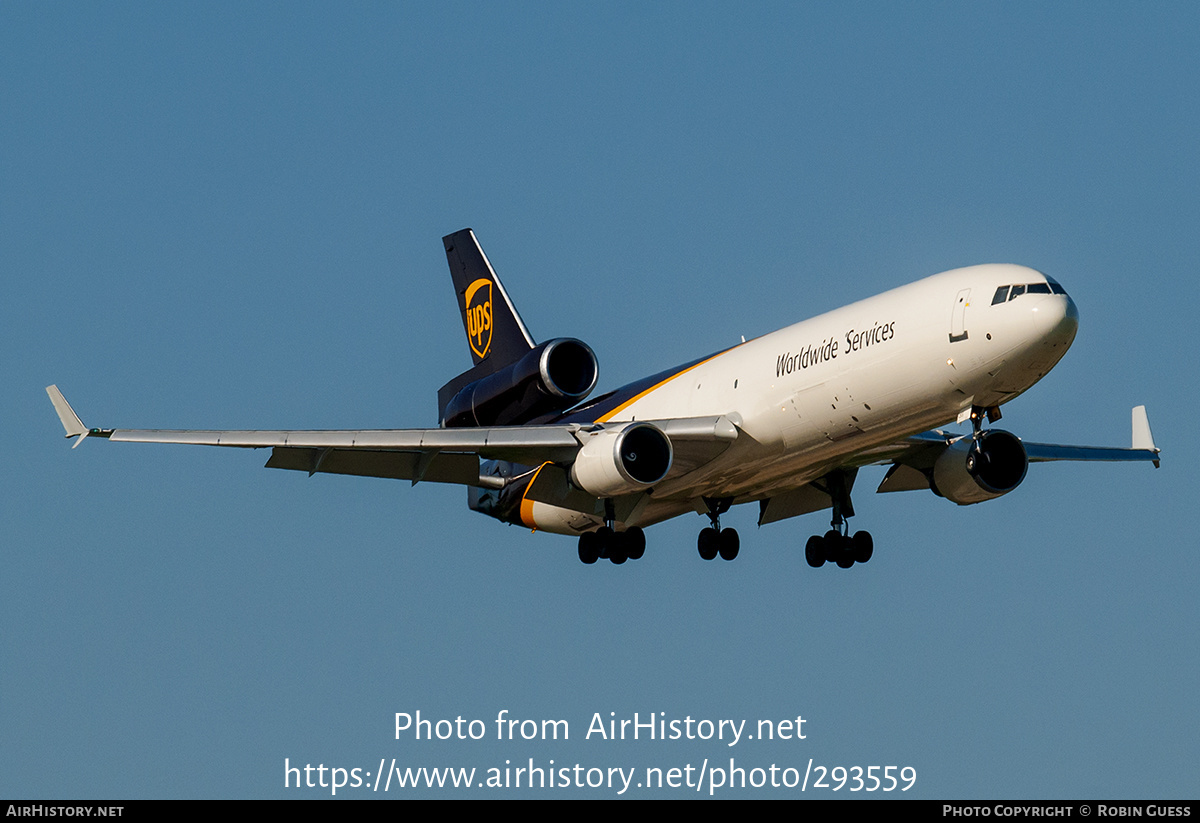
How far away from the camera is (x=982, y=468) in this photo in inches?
1141

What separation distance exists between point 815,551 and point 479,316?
1160 centimetres

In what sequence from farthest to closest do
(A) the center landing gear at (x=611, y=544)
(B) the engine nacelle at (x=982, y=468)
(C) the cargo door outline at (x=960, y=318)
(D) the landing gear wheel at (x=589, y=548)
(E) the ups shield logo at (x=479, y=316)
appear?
(E) the ups shield logo at (x=479, y=316) → (D) the landing gear wheel at (x=589, y=548) → (A) the center landing gear at (x=611, y=544) → (B) the engine nacelle at (x=982, y=468) → (C) the cargo door outline at (x=960, y=318)

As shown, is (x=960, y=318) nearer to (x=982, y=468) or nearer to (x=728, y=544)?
(x=982, y=468)

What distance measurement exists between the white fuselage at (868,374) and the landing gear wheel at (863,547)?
1.95 m

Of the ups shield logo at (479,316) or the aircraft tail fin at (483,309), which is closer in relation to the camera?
the aircraft tail fin at (483,309)

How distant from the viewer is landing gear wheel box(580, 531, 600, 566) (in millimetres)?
35281

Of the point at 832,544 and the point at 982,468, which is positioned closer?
the point at 982,468

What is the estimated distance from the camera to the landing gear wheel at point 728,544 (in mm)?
35844

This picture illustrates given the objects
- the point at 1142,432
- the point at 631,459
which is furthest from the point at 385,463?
the point at 1142,432

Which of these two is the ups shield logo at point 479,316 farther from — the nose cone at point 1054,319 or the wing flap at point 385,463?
the nose cone at point 1054,319

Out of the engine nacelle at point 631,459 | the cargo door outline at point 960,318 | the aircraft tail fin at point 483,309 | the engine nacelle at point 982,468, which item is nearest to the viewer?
the cargo door outline at point 960,318

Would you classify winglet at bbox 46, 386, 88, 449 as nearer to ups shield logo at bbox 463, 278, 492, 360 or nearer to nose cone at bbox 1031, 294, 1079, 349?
ups shield logo at bbox 463, 278, 492, 360

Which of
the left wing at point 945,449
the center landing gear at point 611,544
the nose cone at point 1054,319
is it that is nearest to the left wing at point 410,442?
the center landing gear at point 611,544

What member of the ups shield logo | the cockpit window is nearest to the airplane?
the cockpit window
